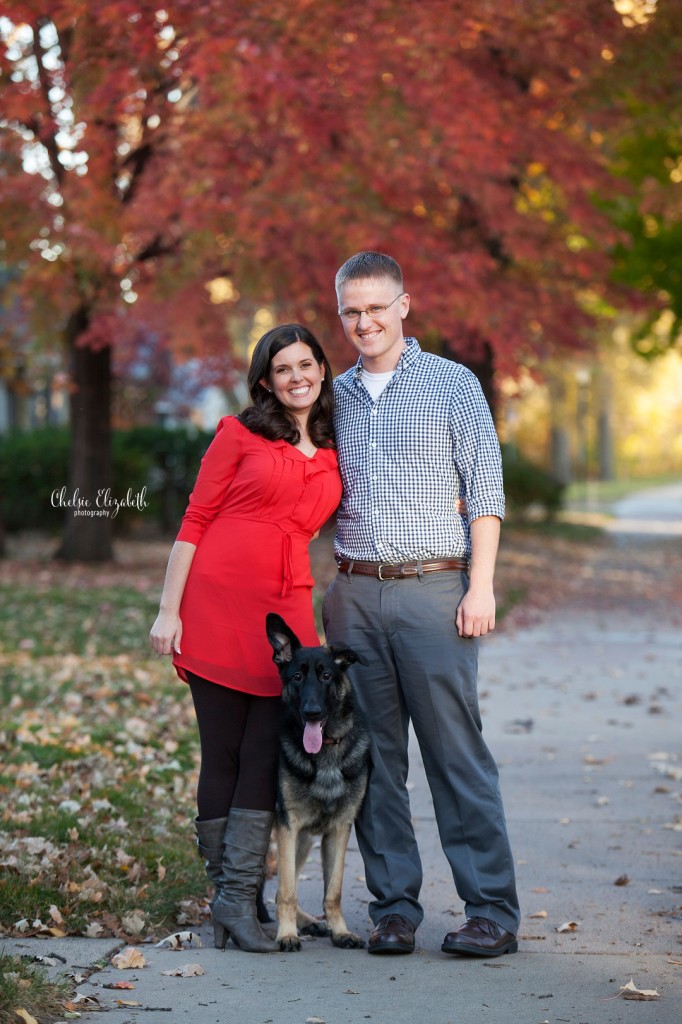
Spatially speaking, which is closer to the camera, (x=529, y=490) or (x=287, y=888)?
(x=287, y=888)

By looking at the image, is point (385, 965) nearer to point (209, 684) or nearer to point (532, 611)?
point (209, 684)

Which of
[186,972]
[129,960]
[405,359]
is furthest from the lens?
[405,359]

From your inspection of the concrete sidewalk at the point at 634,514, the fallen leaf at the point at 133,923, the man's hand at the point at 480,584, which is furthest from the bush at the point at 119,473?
the man's hand at the point at 480,584

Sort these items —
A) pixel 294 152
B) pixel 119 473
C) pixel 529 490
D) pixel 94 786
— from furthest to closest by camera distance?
1. pixel 529 490
2. pixel 119 473
3. pixel 294 152
4. pixel 94 786

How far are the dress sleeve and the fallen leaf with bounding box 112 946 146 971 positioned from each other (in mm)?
1390

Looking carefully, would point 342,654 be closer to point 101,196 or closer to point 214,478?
point 214,478

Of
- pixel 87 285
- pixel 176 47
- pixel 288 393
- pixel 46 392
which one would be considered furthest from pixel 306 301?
pixel 46 392

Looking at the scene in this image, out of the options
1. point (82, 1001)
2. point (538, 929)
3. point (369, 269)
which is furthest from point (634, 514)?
point (82, 1001)

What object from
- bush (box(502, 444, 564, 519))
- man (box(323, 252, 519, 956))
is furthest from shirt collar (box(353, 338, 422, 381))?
bush (box(502, 444, 564, 519))

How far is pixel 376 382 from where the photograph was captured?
15.0 ft

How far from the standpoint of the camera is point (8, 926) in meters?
4.55

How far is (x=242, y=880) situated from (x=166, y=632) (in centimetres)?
90

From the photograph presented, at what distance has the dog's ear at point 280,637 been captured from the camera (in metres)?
4.33

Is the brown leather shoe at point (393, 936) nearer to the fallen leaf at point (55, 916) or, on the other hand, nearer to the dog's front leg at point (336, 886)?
the dog's front leg at point (336, 886)
